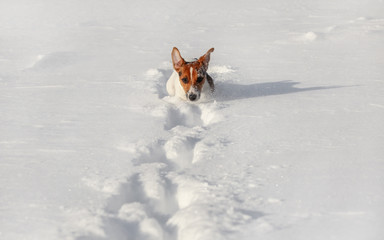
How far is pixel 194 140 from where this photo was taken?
475 centimetres

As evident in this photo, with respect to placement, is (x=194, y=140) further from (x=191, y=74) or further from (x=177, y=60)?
(x=177, y=60)

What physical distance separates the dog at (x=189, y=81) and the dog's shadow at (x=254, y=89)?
20 centimetres

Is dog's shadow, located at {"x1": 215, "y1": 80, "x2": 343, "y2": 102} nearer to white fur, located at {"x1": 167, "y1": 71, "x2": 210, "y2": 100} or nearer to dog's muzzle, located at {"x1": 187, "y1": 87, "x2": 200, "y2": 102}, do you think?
white fur, located at {"x1": 167, "y1": 71, "x2": 210, "y2": 100}

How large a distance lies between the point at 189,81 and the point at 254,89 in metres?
0.92

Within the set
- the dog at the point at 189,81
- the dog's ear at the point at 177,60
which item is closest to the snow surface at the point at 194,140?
the dog at the point at 189,81

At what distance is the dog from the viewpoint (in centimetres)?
603

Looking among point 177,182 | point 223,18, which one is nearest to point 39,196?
point 177,182

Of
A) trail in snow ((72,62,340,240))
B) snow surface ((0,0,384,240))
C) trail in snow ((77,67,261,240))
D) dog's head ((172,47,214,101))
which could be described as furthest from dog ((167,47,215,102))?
trail in snow ((77,67,261,240))

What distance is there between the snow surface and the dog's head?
0.15m

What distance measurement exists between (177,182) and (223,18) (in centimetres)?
900

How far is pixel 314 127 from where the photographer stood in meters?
4.95

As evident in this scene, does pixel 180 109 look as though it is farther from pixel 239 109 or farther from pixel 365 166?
pixel 365 166

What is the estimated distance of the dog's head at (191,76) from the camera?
599 centimetres

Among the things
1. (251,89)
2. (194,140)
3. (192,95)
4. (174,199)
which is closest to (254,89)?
(251,89)
